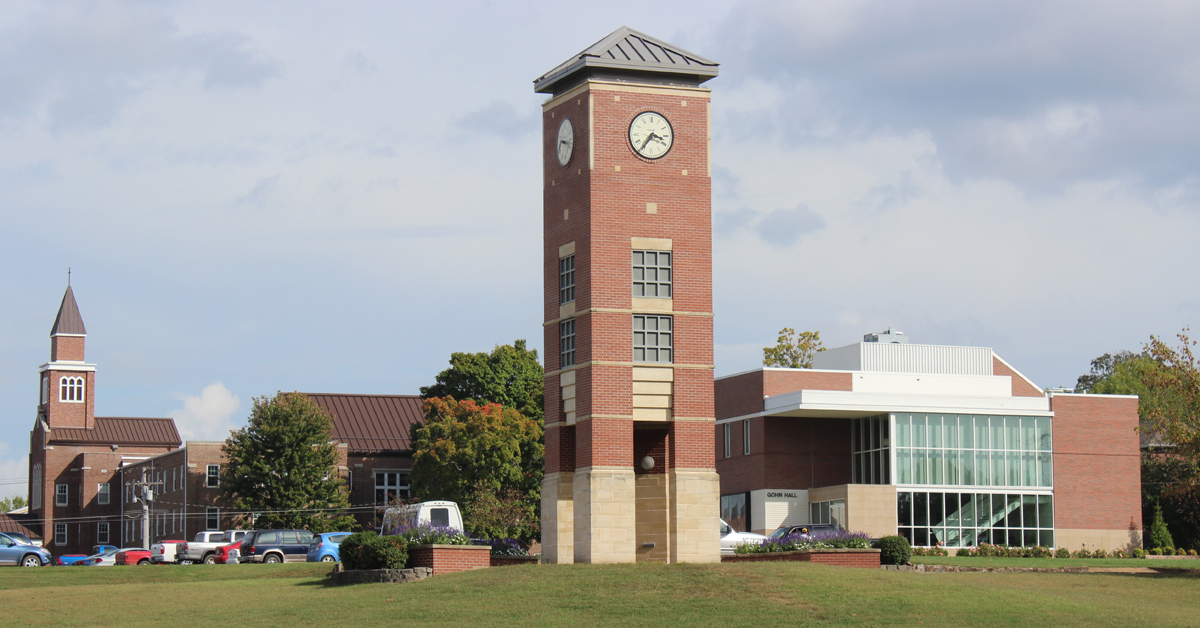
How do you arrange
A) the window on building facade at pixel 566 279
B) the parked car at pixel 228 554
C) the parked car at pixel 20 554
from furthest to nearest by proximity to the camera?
the parked car at pixel 228 554, the parked car at pixel 20 554, the window on building facade at pixel 566 279

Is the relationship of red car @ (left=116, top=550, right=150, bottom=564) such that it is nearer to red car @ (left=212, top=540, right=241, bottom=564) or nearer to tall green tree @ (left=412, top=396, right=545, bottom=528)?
red car @ (left=212, top=540, right=241, bottom=564)

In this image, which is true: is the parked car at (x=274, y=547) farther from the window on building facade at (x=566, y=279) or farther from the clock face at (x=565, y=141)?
the clock face at (x=565, y=141)

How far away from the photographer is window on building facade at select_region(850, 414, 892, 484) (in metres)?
61.8

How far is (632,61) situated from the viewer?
116 feet

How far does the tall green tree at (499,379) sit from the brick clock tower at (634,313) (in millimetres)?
35427

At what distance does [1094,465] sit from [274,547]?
3724cm

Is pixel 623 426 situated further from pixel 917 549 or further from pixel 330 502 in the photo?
pixel 330 502

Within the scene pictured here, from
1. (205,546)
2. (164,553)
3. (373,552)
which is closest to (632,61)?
(373,552)

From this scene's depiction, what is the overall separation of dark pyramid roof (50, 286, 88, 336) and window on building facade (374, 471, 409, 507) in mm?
37986

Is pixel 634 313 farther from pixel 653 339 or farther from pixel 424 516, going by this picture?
pixel 424 516

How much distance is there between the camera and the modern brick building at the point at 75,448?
100m

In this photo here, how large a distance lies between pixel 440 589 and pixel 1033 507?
4035cm

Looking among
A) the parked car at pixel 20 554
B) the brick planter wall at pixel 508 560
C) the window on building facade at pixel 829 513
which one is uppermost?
the brick planter wall at pixel 508 560

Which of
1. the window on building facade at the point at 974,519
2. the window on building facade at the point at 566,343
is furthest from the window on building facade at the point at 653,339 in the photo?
the window on building facade at the point at 974,519
